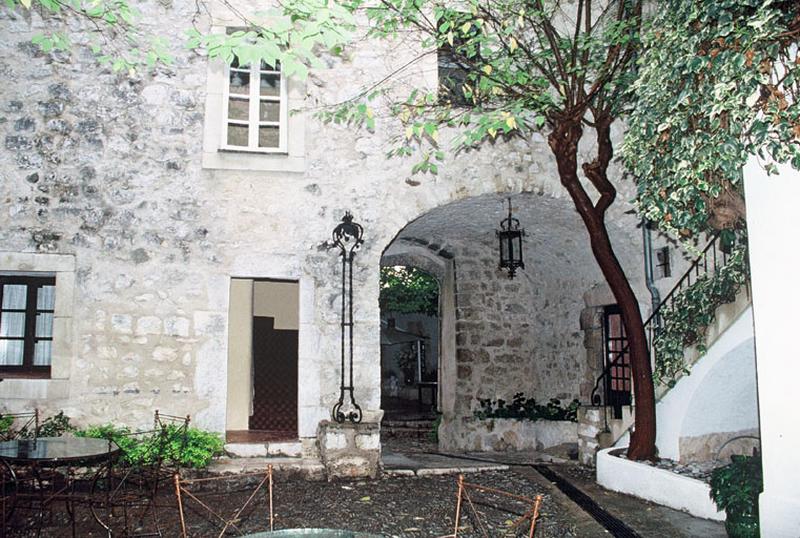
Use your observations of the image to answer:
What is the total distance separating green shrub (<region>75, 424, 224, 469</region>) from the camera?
6.22 meters

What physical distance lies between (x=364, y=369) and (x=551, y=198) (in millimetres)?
2849

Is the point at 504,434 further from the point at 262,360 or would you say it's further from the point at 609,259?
the point at 609,259

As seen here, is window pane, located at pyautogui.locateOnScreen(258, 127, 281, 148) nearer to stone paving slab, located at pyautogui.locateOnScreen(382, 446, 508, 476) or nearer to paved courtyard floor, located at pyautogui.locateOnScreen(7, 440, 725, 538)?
paved courtyard floor, located at pyautogui.locateOnScreen(7, 440, 725, 538)

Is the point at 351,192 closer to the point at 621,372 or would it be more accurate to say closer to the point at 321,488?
the point at 321,488

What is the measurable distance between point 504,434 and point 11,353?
6.52 meters

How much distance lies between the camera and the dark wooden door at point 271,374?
8.79 meters

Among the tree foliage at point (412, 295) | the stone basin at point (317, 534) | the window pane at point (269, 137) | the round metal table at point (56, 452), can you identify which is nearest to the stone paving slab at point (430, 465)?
the round metal table at point (56, 452)

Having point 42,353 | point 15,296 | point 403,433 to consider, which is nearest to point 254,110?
point 15,296

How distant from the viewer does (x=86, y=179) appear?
6.74 metres

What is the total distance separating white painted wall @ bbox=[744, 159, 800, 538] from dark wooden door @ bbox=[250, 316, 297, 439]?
578cm

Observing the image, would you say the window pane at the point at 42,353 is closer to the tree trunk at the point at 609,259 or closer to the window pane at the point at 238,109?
the window pane at the point at 238,109

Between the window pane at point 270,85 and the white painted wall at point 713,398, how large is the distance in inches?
197

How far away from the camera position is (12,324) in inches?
269

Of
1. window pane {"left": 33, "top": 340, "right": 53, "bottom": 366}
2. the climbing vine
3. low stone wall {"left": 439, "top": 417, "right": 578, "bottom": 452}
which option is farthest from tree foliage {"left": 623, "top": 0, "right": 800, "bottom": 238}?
window pane {"left": 33, "top": 340, "right": 53, "bottom": 366}
